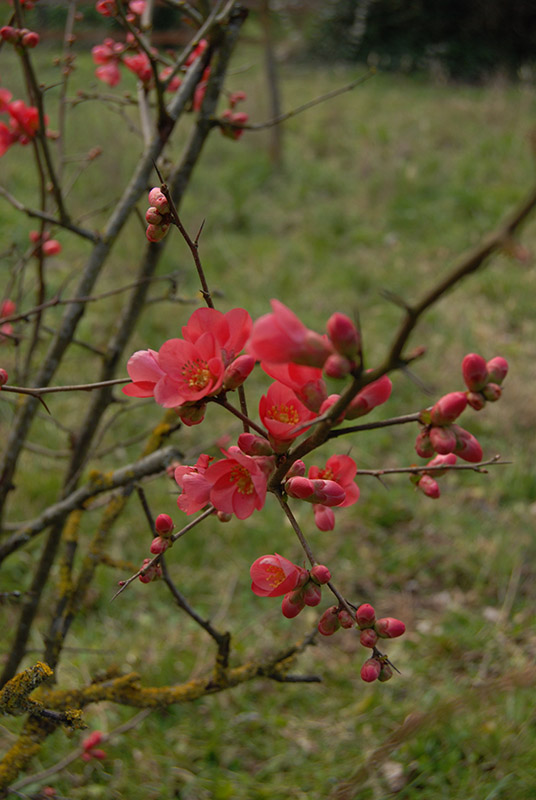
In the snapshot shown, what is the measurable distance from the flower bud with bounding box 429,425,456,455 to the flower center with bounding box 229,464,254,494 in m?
0.19

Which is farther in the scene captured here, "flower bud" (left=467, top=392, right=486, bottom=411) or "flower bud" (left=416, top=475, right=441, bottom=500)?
"flower bud" (left=416, top=475, right=441, bottom=500)

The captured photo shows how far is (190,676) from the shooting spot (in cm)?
196

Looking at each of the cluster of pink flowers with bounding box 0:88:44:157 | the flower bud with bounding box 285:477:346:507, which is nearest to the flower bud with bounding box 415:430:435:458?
the flower bud with bounding box 285:477:346:507

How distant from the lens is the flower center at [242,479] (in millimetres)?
673

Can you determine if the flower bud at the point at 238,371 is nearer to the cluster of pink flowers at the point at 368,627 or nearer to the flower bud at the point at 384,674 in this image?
the cluster of pink flowers at the point at 368,627

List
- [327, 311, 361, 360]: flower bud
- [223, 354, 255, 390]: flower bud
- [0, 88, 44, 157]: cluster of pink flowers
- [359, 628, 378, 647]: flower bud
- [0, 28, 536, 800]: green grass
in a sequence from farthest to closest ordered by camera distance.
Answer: [0, 28, 536, 800]: green grass
[0, 88, 44, 157]: cluster of pink flowers
[359, 628, 378, 647]: flower bud
[223, 354, 255, 390]: flower bud
[327, 311, 361, 360]: flower bud

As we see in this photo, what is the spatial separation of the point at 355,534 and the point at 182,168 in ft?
5.36

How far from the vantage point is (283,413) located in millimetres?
733

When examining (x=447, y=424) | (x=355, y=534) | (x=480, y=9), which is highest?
(x=447, y=424)

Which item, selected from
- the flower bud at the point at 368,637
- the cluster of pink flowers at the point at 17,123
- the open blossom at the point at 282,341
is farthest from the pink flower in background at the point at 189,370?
the cluster of pink flowers at the point at 17,123

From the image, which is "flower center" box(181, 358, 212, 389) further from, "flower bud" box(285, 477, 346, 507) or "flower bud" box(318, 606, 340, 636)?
"flower bud" box(318, 606, 340, 636)

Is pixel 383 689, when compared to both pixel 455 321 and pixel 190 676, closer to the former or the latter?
pixel 190 676

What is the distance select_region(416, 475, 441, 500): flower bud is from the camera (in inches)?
31.5

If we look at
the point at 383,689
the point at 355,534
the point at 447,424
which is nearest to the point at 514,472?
the point at 355,534
